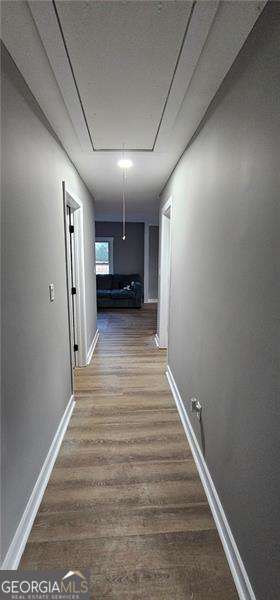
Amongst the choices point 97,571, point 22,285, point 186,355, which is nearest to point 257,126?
point 22,285

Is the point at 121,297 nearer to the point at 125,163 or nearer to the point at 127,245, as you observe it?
the point at 127,245

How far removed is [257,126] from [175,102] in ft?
2.54

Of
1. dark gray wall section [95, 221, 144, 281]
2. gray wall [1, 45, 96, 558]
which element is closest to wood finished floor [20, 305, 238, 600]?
gray wall [1, 45, 96, 558]

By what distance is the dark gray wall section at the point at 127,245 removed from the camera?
778 centimetres

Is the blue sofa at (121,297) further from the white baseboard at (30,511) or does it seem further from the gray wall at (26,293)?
the white baseboard at (30,511)

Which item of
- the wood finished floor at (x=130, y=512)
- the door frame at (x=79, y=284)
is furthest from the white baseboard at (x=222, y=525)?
the door frame at (x=79, y=284)

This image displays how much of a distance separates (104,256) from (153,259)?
1504mm

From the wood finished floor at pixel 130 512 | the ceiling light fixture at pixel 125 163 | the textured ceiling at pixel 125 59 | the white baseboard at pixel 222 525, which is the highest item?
the ceiling light fixture at pixel 125 163

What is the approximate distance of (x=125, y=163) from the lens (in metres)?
2.61

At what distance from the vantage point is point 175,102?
1.55m

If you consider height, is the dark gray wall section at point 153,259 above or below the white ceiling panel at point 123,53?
below
